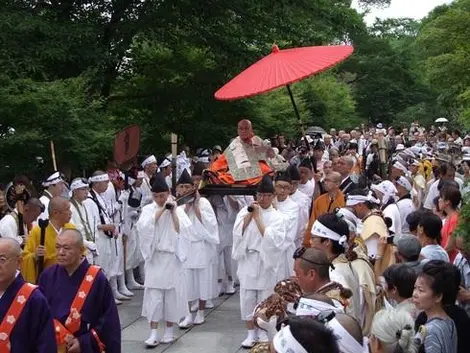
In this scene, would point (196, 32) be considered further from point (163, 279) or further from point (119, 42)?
point (163, 279)

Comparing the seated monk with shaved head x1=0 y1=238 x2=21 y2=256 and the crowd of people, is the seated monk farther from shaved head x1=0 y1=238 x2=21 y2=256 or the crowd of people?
shaved head x1=0 y1=238 x2=21 y2=256

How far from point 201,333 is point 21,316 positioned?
A: 427 centimetres

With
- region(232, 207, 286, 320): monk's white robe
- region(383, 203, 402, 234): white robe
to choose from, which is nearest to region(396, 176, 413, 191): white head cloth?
region(383, 203, 402, 234): white robe

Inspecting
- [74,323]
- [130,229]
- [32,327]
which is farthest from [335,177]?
[32,327]

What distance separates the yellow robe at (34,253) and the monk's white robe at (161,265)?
1.36 m

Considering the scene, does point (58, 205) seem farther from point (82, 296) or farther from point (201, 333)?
point (201, 333)

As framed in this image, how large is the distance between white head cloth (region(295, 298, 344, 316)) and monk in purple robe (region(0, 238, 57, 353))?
1.84 m

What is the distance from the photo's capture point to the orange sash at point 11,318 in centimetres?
461

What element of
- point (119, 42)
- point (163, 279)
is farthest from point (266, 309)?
point (119, 42)

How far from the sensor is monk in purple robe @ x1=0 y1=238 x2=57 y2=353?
15.1ft

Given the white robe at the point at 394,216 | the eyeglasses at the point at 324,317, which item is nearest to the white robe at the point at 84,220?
the white robe at the point at 394,216

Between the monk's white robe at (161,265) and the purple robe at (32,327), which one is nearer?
the purple robe at (32,327)

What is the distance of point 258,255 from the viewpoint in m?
8.23

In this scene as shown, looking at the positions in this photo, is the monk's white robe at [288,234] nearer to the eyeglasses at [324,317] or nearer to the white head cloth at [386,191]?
the white head cloth at [386,191]
